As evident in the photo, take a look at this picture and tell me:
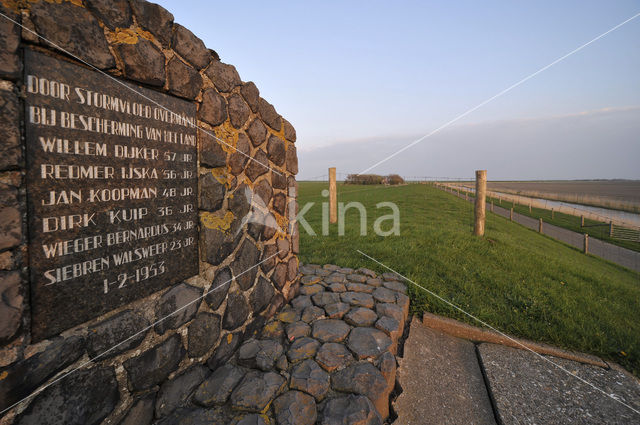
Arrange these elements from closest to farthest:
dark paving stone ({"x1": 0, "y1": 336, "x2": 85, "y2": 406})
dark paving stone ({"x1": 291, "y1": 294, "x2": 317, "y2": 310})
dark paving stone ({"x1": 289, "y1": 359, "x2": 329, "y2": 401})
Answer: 1. dark paving stone ({"x1": 0, "y1": 336, "x2": 85, "y2": 406})
2. dark paving stone ({"x1": 289, "y1": 359, "x2": 329, "y2": 401})
3. dark paving stone ({"x1": 291, "y1": 294, "x2": 317, "y2": 310})

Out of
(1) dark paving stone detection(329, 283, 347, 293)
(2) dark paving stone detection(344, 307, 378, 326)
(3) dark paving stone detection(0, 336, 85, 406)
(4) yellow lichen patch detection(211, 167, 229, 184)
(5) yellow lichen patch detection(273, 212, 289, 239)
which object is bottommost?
(2) dark paving stone detection(344, 307, 378, 326)

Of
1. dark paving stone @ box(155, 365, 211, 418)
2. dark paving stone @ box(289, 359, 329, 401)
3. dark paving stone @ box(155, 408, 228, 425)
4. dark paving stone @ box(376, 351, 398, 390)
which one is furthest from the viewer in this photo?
dark paving stone @ box(376, 351, 398, 390)

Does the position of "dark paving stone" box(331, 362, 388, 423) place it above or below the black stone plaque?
below

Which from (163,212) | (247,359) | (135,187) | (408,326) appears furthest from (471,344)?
(135,187)

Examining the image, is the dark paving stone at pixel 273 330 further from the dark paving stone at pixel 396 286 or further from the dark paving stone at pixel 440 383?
the dark paving stone at pixel 396 286

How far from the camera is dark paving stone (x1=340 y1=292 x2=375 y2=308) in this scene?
3.55 meters

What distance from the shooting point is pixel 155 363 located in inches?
Result: 78.1

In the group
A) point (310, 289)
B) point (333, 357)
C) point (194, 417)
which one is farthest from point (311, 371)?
point (310, 289)

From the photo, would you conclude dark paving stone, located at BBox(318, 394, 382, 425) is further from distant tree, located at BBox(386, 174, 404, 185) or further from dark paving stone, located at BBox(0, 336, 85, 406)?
distant tree, located at BBox(386, 174, 404, 185)

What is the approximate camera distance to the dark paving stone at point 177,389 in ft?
6.41

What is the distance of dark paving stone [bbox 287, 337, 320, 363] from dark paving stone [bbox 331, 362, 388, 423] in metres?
0.33

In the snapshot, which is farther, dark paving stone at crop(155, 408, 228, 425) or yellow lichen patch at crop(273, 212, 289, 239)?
yellow lichen patch at crop(273, 212, 289, 239)

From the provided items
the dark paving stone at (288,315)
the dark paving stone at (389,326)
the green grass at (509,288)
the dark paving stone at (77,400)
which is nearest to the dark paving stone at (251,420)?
the dark paving stone at (77,400)

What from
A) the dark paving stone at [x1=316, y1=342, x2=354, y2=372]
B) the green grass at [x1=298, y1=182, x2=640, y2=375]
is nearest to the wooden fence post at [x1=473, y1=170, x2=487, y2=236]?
the green grass at [x1=298, y1=182, x2=640, y2=375]
